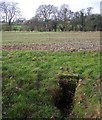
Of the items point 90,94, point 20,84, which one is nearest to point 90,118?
point 90,94

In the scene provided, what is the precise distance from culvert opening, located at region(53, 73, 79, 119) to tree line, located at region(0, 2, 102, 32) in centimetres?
2530

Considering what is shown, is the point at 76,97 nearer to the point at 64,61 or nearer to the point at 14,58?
the point at 64,61

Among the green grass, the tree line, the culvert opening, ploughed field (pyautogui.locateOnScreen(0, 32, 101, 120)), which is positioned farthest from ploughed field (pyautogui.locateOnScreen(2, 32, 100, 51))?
the tree line

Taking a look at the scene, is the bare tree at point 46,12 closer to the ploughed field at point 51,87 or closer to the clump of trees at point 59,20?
the clump of trees at point 59,20

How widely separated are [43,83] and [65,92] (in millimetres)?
734

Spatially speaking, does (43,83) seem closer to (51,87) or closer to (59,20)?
(51,87)

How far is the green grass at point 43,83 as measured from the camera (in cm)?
785

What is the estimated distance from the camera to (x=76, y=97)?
8.16 m

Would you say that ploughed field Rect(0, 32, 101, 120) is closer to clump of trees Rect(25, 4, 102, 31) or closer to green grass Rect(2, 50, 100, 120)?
green grass Rect(2, 50, 100, 120)

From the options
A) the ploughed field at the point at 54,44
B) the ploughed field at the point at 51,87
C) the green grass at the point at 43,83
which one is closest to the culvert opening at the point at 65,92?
the ploughed field at the point at 51,87

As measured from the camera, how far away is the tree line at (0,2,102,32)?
1447 inches

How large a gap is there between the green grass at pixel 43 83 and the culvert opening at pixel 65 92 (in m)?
0.17

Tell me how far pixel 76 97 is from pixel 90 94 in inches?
17.4

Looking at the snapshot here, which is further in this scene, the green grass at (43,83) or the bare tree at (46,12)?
the bare tree at (46,12)
